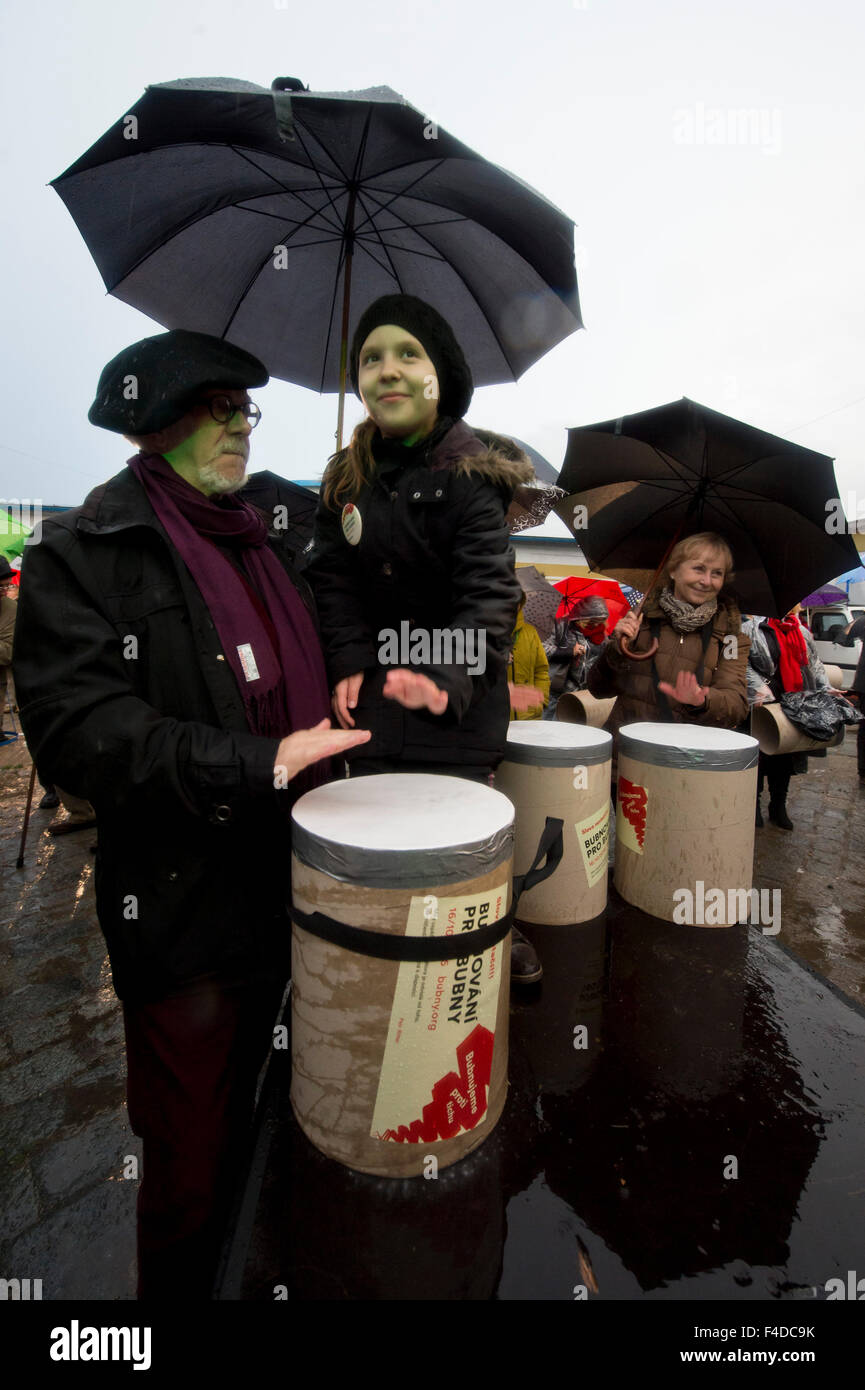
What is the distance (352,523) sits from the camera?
70.7 inches

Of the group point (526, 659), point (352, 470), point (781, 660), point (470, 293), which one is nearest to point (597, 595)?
point (781, 660)

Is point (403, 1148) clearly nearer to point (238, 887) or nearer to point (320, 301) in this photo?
point (238, 887)

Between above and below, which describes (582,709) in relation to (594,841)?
above

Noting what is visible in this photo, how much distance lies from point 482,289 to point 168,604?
6.32 feet

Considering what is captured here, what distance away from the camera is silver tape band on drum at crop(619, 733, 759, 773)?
6.31 feet

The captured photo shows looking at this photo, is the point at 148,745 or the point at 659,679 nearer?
the point at 148,745

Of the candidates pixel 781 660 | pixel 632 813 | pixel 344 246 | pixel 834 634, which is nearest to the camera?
pixel 632 813

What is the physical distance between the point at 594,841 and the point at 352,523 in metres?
1.23

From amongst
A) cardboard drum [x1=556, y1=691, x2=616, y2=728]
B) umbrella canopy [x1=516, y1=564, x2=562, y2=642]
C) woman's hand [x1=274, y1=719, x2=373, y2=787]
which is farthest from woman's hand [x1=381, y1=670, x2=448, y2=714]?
umbrella canopy [x1=516, y1=564, x2=562, y2=642]

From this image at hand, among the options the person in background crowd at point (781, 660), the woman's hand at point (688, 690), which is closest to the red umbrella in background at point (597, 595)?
the person in background crowd at point (781, 660)

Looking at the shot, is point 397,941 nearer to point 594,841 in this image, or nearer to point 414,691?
point 414,691

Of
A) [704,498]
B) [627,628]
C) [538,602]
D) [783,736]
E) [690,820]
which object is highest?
[704,498]

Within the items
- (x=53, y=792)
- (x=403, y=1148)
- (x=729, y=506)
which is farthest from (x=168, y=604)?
(x=53, y=792)

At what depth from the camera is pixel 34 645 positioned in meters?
1.22
